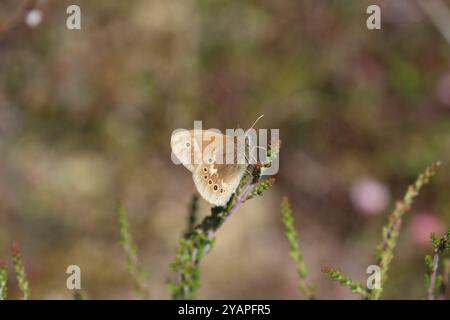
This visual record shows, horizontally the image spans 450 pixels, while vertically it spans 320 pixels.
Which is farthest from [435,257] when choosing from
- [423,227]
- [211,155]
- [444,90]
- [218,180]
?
[444,90]

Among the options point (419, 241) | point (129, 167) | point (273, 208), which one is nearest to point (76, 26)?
point (129, 167)

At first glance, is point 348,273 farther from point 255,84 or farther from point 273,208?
point 255,84

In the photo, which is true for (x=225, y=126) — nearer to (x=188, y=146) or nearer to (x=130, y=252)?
(x=188, y=146)

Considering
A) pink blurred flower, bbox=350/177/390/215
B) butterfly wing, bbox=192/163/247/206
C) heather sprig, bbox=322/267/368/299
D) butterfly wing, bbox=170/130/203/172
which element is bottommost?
heather sprig, bbox=322/267/368/299

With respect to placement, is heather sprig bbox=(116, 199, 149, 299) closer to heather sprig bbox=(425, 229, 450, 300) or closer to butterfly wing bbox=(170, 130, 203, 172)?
butterfly wing bbox=(170, 130, 203, 172)

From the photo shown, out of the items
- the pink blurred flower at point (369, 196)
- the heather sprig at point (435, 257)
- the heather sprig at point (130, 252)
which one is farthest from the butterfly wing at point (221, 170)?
the pink blurred flower at point (369, 196)

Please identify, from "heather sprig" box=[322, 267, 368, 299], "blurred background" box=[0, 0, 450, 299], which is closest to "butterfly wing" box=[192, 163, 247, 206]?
"heather sprig" box=[322, 267, 368, 299]
